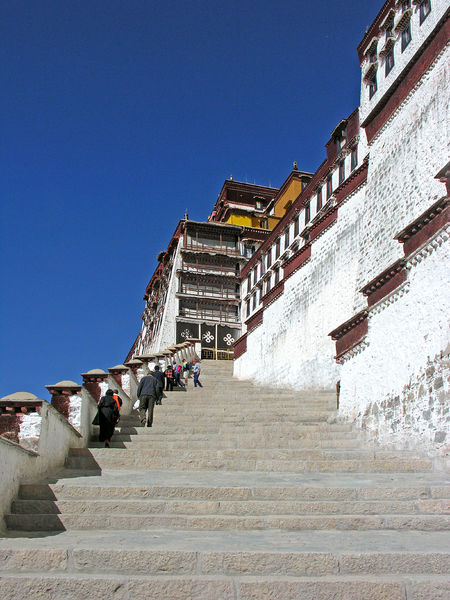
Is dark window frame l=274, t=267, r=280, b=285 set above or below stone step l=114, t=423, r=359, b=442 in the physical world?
above

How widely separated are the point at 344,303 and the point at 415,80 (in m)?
7.40

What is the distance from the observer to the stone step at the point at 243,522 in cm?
617

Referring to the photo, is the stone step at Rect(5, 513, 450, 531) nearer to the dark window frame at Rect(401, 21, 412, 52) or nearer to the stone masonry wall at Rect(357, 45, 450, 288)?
the stone masonry wall at Rect(357, 45, 450, 288)

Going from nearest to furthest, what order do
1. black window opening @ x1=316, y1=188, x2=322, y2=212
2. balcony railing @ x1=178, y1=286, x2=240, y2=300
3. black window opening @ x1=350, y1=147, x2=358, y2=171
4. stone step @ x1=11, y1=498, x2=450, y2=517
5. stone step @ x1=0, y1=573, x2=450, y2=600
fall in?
stone step @ x1=0, y1=573, x2=450, y2=600 → stone step @ x1=11, y1=498, x2=450, y2=517 → black window opening @ x1=350, y1=147, x2=358, y2=171 → black window opening @ x1=316, y1=188, x2=322, y2=212 → balcony railing @ x1=178, y1=286, x2=240, y2=300

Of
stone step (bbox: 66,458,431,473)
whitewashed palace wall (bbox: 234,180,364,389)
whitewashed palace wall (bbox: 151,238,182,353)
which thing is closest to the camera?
stone step (bbox: 66,458,431,473)

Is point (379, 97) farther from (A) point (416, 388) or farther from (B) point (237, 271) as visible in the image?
(B) point (237, 271)

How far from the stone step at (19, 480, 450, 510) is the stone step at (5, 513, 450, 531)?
64 cm

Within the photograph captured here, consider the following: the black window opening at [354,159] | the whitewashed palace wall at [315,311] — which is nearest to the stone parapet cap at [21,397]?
the whitewashed palace wall at [315,311]

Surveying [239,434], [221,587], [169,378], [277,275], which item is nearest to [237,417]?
[239,434]

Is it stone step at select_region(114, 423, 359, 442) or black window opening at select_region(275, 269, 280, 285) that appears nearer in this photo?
stone step at select_region(114, 423, 359, 442)

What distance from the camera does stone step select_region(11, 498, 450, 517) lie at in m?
6.55

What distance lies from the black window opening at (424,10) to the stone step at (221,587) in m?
13.6

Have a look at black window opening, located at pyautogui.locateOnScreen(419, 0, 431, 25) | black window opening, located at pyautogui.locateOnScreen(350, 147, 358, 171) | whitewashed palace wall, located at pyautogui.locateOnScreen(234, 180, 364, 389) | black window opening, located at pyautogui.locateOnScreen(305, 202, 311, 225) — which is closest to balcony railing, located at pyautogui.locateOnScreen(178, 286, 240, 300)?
whitewashed palace wall, located at pyautogui.locateOnScreen(234, 180, 364, 389)

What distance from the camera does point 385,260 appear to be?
14391mm
